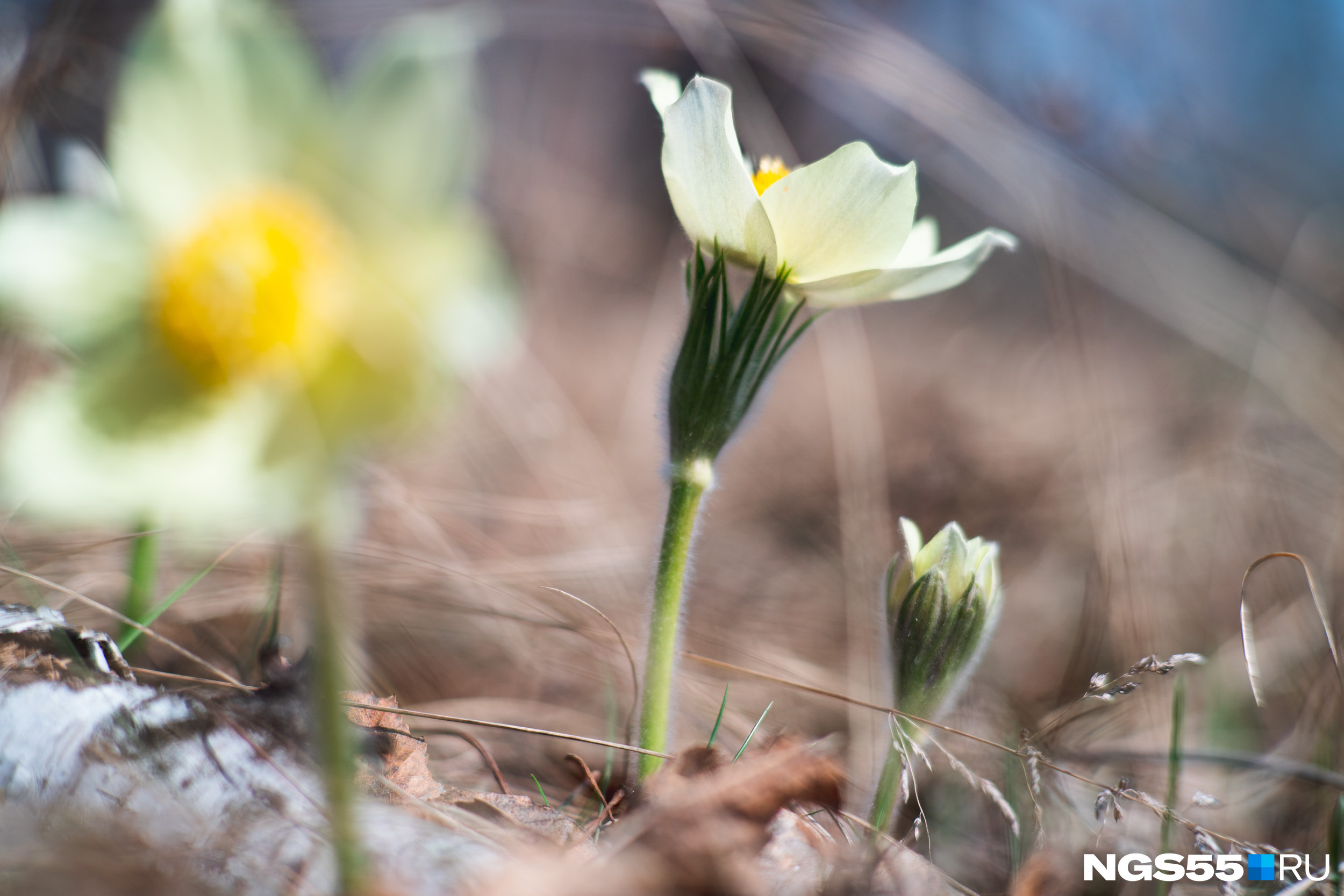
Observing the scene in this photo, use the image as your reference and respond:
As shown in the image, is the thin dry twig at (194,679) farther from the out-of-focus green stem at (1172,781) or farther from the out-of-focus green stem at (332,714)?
the out-of-focus green stem at (1172,781)

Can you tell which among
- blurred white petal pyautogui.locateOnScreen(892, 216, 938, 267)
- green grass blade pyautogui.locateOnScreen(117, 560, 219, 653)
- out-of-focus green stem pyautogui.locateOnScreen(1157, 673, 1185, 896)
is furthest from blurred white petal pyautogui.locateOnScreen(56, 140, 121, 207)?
out-of-focus green stem pyautogui.locateOnScreen(1157, 673, 1185, 896)

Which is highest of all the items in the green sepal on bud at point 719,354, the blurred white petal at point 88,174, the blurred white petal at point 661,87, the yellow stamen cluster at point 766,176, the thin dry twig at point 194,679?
the blurred white petal at point 661,87

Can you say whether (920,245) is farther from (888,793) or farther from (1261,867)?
(1261,867)

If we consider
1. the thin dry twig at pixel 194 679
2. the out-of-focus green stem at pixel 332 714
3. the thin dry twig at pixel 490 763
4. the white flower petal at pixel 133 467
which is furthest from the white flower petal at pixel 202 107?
the thin dry twig at pixel 490 763

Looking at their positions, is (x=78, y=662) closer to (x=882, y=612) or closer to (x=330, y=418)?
(x=330, y=418)

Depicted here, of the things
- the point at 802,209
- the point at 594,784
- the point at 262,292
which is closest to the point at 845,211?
the point at 802,209

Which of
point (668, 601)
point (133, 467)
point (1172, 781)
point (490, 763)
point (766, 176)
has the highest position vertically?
point (766, 176)
